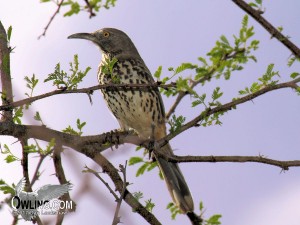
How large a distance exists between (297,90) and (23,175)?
2341 millimetres

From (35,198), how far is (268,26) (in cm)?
225

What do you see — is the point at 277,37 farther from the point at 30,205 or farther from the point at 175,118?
the point at 30,205

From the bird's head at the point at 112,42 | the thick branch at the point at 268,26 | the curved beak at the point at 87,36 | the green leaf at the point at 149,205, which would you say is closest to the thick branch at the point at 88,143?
the green leaf at the point at 149,205

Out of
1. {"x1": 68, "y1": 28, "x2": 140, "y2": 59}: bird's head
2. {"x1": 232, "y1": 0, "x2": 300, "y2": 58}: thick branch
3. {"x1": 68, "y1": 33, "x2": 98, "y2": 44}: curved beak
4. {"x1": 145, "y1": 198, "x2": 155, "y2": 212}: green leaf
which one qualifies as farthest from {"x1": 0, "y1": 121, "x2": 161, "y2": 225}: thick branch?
{"x1": 68, "y1": 28, "x2": 140, "y2": 59}: bird's head

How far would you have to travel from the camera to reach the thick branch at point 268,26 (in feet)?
11.9

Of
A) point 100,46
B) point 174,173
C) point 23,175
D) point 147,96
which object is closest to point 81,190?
point 23,175

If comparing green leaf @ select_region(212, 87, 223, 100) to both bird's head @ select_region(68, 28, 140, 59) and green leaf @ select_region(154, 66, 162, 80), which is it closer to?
green leaf @ select_region(154, 66, 162, 80)

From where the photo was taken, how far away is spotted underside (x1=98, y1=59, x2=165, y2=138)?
673cm

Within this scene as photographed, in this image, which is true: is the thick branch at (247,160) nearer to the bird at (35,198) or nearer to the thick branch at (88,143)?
the thick branch at (88,143)

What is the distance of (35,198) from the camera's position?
4547mm

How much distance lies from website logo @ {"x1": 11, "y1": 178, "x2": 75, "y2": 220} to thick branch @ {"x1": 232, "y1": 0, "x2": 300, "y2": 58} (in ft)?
6.67

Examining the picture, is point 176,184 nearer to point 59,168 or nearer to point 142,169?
point 142,169

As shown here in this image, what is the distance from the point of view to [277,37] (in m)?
3.73

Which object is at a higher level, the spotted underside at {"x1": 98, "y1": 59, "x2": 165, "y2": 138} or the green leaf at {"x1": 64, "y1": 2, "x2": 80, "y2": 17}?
the spotted underside at {"x1": 98, "y1": 59, "x2": 165, "y2": 138}
